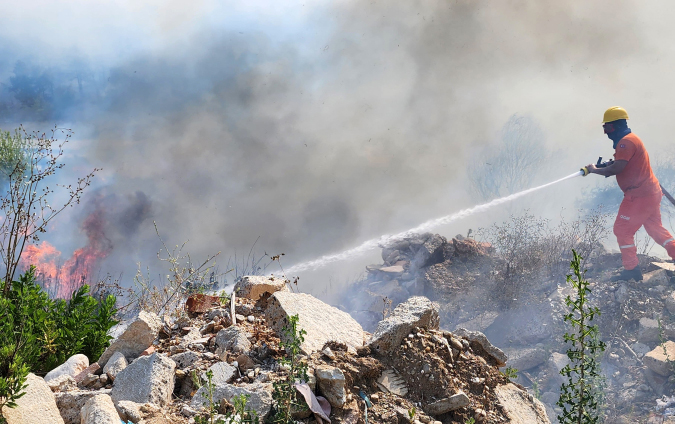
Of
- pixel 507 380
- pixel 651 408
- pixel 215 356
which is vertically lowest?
pixel 651 408

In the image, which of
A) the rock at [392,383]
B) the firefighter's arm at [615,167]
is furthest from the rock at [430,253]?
the rock at [392,383]

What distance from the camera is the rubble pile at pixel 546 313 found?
8.91 m

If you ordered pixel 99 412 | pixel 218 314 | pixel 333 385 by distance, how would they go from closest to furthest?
pixel 99 412 < pixel 333 385 < pixel 218 314

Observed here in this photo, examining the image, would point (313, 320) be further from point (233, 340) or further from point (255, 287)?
point (255, 287)

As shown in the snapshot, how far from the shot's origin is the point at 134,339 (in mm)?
3389

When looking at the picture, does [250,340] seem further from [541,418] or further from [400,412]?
[541,418]

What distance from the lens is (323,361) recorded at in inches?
115

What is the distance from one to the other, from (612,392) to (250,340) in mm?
8417

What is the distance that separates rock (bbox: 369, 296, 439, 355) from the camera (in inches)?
122

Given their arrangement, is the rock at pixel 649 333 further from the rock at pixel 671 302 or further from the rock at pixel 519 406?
the rock at pixel 519 406

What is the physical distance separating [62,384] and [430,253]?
11.6m

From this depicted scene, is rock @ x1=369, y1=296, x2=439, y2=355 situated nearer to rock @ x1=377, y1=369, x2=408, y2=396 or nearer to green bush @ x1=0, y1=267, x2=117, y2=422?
rock @ x1=377, y1=369, x2=408, y2=396

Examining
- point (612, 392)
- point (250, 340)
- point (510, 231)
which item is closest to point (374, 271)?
point (510, 231)

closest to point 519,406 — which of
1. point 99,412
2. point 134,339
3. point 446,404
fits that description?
point 446,404
